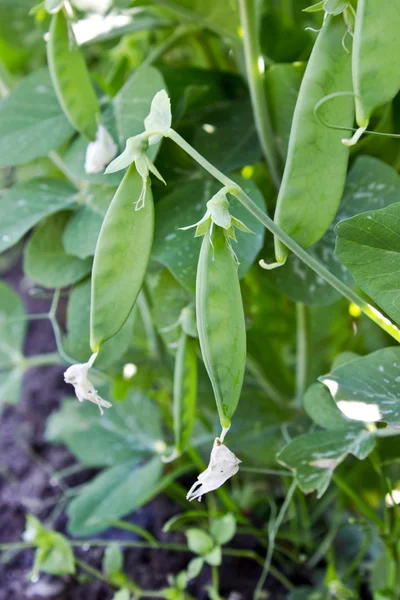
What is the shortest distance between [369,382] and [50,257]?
0.42 m

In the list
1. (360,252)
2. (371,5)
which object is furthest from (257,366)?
(371,5)

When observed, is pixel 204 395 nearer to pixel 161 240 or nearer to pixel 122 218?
pixel 161 240

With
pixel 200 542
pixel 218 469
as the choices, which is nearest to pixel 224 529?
pixel 200 542

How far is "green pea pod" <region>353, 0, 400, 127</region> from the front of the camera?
0.41 metres

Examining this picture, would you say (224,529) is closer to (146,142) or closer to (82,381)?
(82,381)

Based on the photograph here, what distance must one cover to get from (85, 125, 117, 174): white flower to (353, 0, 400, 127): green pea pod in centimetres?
27

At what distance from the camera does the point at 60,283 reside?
700 millimetres

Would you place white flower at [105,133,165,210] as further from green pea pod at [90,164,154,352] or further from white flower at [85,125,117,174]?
white flower at [85,125,117,174]

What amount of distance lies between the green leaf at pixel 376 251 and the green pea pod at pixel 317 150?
0.14 feet

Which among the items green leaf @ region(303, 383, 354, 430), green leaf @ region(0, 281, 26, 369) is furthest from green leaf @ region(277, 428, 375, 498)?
green leaf @ region(0, 281, 26, 369)

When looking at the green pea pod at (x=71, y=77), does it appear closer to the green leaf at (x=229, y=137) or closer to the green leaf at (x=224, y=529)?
the green leaf at (x=229, y=137)

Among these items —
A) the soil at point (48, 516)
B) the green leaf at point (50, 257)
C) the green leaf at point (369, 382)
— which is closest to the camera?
the green leaf at point (369, 382)

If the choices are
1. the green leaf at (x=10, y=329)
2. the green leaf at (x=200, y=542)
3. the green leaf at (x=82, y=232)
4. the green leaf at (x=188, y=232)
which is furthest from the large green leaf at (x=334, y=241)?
the green leaf at (x=10, y=329)

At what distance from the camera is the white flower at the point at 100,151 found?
602mm
